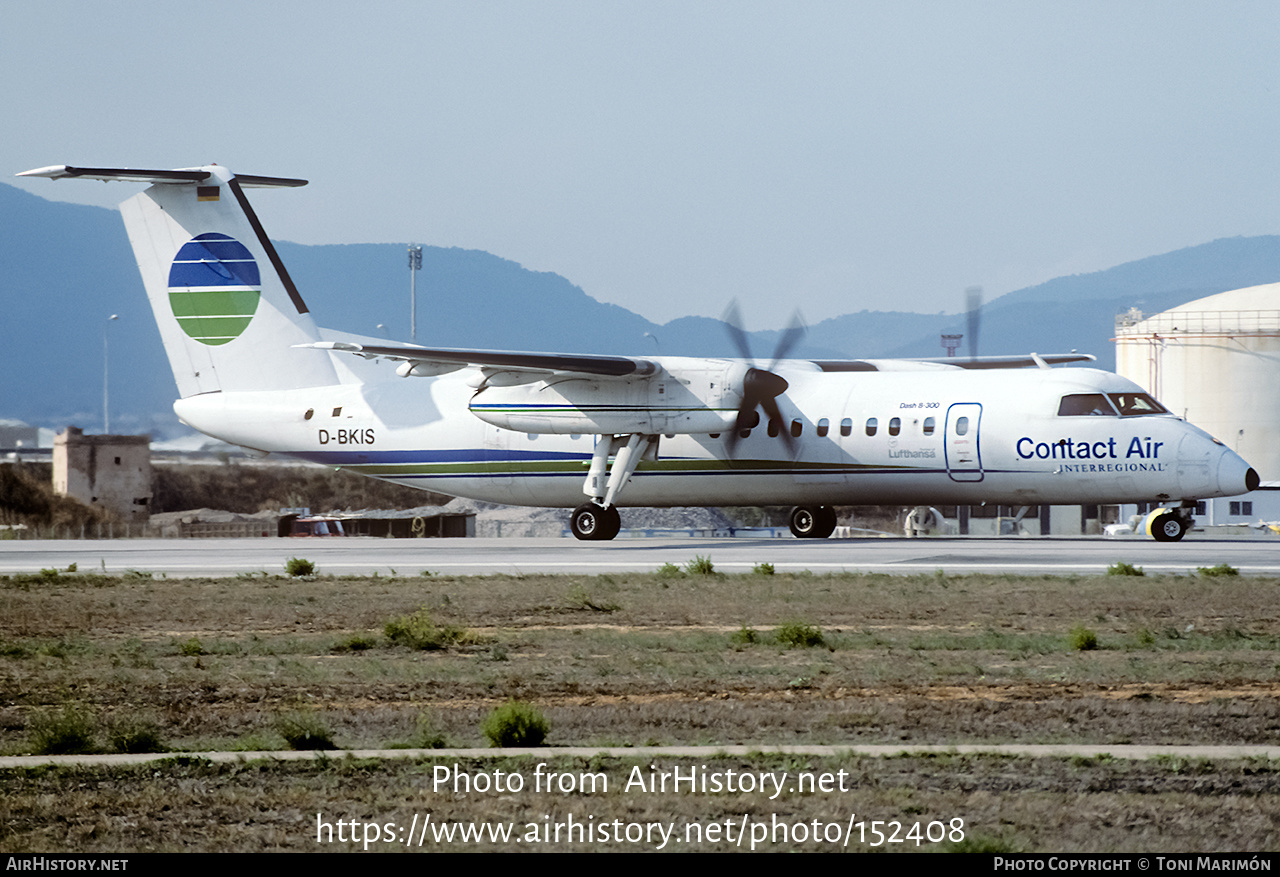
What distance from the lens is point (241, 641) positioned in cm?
1662

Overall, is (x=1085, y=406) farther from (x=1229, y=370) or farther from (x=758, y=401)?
(x=1229, y=370)

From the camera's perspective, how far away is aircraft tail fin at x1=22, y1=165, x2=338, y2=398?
36062 millimetres

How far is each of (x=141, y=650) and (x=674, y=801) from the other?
30.8 ft

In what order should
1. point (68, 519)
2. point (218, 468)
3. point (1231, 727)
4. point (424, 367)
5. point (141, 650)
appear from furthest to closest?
point (218, 468), point (68, 519), point (424, 367), point (141, 650), point (1231, 727)

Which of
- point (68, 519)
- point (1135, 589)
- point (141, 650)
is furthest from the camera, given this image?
point (68, 519)

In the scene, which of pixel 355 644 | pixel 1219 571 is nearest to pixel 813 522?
pixel 1219 571

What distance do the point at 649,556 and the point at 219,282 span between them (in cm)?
1450

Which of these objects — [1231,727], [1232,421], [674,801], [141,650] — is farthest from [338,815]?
[1232,421]

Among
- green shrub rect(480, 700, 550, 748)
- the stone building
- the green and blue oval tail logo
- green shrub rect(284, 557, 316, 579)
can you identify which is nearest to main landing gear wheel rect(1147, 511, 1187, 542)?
green shrub rect(284, 557, 316, 579)

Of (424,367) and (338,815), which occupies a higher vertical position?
(424,367)

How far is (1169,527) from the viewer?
3070cm

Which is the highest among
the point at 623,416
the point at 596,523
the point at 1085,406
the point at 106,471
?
the point at 1085,406

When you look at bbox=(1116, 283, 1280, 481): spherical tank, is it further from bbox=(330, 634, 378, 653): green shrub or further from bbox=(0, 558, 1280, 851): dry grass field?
bbox=(330, 634, 378, 653): green shrub
